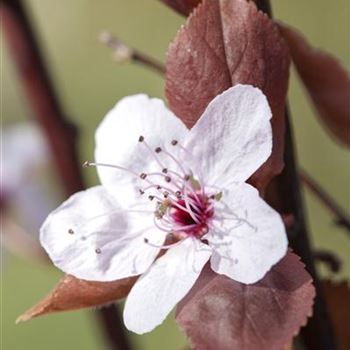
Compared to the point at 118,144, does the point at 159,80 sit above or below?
below

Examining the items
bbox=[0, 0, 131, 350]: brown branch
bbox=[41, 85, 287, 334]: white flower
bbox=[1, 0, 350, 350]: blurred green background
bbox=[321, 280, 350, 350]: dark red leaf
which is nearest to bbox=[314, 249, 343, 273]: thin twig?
bbox=[321, 280, 350, 350]: dark red leaf

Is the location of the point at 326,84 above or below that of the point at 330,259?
above

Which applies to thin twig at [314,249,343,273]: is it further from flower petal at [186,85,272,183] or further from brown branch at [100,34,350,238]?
flower petal at [186,85,272,183]

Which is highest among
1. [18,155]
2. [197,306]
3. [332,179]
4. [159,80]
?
[197,306]

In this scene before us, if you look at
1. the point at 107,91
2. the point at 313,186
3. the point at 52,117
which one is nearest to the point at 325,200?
the point at 313,186

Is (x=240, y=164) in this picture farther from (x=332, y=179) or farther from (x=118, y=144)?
(x=332, y=179)

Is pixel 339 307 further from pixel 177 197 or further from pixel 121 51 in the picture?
pixel 121 51

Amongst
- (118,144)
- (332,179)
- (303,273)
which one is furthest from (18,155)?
(332,179)
